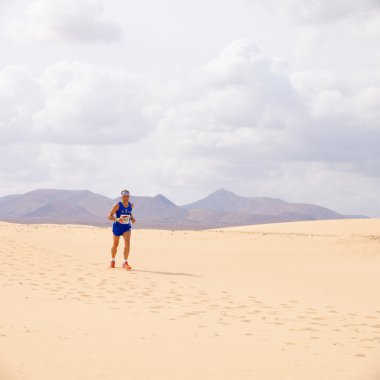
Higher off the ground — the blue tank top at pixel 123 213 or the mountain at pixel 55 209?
the mountain at pixel 55 209

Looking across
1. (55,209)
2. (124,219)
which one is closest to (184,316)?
(124,219)

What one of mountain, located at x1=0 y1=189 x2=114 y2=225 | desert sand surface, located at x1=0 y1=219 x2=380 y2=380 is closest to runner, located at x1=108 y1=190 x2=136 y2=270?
desert sand surface, located at x1=0 y1=219 x2=380 y2=380

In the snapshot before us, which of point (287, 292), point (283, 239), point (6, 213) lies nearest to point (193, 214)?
point (6, 213)

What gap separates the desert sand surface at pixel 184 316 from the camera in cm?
564

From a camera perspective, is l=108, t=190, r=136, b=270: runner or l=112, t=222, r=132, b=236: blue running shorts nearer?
l=108, t=190, r=136, b=270: runner

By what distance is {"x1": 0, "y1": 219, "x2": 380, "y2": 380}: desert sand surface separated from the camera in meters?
5.64

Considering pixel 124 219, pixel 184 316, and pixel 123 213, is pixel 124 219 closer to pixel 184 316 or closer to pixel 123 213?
pixel 123 213

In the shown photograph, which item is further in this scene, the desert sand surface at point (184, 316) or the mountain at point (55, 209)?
the mountain at point (55, 209)

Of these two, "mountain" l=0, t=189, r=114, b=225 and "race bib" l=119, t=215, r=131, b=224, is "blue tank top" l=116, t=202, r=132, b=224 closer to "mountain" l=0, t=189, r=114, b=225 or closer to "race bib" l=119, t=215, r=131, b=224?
"race bib" l=119, t=215, r=131, b=224

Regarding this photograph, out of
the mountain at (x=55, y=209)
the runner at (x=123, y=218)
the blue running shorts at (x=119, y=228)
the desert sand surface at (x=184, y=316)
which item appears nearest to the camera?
the desert sand surface at (x=184, y=316)

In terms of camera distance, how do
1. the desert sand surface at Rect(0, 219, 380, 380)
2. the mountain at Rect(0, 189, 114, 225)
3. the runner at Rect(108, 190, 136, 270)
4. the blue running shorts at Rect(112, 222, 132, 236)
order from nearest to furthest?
1. the desert sand surface at Rect(0, 219, 380, 380)
2. the runner at Rect(108, 190, 136, 270)
3. the blue running shorts at Rect(112, 222, 132, 236)
4. the mountain at Rect(0, 189, 114, 225)

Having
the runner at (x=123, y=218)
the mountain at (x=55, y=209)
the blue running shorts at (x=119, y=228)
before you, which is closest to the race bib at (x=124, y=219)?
the runner at (x=123, y=218)

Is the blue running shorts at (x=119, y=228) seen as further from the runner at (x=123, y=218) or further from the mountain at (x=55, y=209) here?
the mountain at (x=55, y=209)

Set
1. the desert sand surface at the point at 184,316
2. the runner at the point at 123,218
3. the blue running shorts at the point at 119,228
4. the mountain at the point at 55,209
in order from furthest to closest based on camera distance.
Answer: the mountain at the point at 55,209 → the blue running shorts at the point at 119,228 → the runner at the point at 123,218 → the desert sand surface at the point at 184,316
